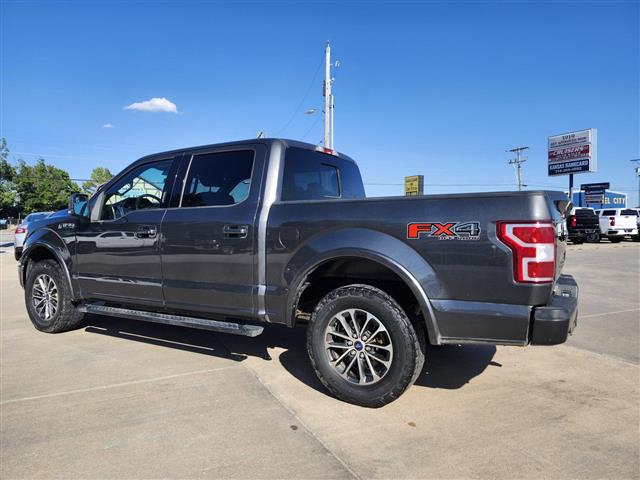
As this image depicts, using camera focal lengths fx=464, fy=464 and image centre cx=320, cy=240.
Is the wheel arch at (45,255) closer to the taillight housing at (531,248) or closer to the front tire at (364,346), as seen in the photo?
the front tire at (364,346)

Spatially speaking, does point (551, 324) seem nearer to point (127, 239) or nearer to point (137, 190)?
point (127, 239)

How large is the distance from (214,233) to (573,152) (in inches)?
1645

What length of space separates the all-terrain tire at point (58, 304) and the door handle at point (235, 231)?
2.52 m

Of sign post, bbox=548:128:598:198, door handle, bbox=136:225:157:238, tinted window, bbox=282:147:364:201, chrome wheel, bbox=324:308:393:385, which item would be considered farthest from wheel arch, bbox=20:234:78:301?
sign post, bbox=548:128:598:198

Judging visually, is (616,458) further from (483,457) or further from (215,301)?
(215,301)

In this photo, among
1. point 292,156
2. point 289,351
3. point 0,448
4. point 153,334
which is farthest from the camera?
point 153,334

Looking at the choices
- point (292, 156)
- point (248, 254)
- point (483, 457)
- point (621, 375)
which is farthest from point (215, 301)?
point (621, 375)

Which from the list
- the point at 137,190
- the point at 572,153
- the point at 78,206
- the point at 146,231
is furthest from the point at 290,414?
the point at 572,153

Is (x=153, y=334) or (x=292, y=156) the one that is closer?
(x=292, y=156)

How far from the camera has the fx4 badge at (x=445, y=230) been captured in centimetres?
296

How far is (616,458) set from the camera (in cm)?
269

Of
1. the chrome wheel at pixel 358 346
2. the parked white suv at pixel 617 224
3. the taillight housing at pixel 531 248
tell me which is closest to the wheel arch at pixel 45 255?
the chrome wheel at pixel 358 346

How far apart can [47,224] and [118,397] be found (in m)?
2.92

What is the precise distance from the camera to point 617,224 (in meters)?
25.4
